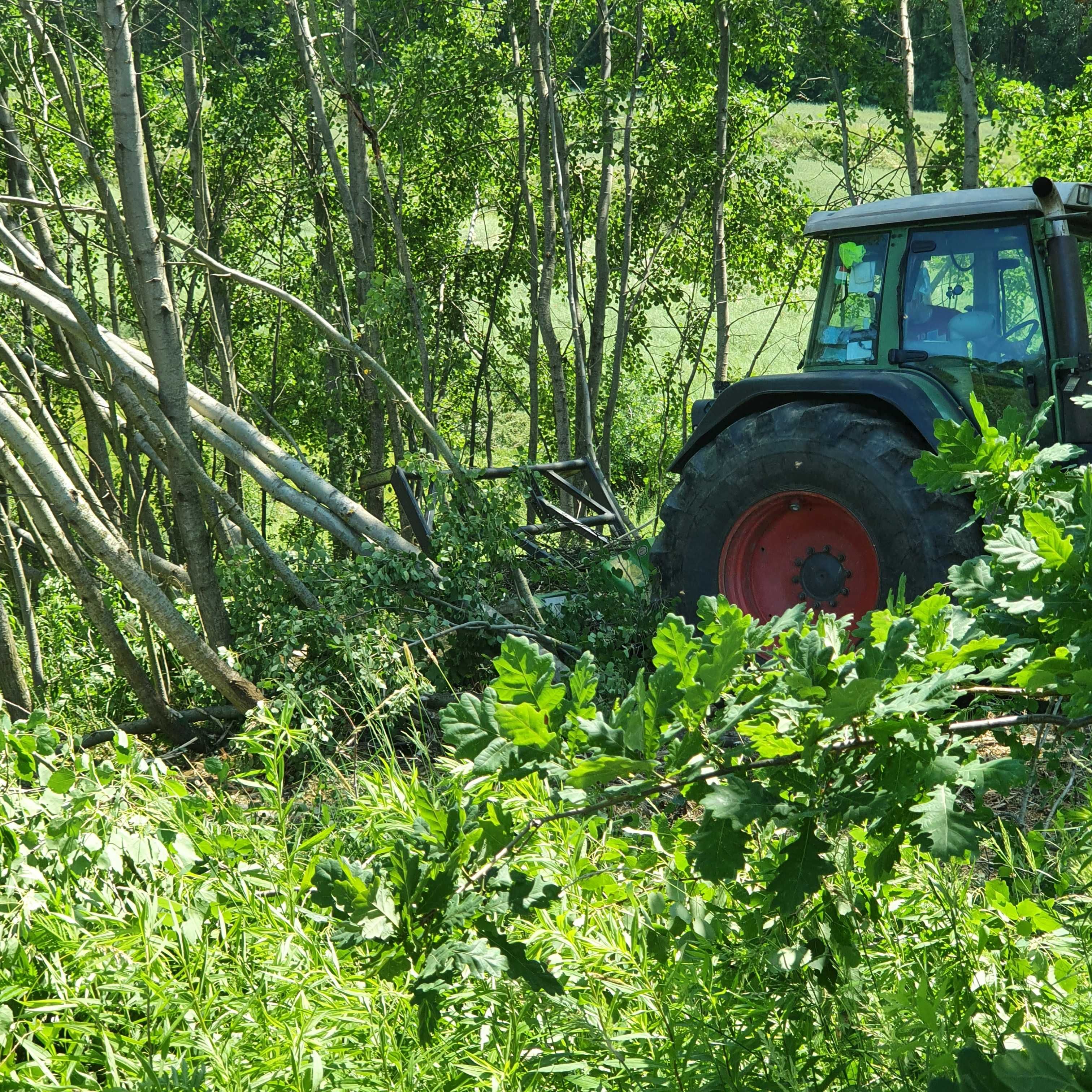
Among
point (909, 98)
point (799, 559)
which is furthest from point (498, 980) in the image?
point (909, 98)

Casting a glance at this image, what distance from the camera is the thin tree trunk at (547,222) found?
798cm

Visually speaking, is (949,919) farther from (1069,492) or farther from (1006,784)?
(1006,784)

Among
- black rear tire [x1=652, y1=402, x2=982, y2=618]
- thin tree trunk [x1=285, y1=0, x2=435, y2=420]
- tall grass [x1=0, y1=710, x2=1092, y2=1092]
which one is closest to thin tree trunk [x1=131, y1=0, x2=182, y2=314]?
thin tree trunk [x1=285, y1=0, x2=435, y2=420]

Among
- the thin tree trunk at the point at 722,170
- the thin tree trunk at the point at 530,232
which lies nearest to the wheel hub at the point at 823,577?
the thin tree trunk at the point at 530,232

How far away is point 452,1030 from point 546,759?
1128 millimetres

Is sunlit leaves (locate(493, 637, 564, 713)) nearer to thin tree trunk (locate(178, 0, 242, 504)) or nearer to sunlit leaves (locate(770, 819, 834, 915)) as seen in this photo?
sunlit leaves (locate(770, 819, 834, 915))

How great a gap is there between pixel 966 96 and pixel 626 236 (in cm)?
354

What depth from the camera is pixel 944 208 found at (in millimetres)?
4754

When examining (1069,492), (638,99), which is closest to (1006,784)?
(1069,492)

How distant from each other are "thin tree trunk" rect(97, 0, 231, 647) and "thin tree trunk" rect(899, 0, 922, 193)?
7491 millimetres

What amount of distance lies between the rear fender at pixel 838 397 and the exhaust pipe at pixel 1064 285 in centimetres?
48

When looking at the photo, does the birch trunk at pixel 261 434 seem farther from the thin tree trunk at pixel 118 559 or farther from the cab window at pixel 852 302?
the cab window at pixel 852 302

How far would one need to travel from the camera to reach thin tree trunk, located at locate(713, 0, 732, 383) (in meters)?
9.94

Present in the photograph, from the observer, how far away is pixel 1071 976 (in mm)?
2168
